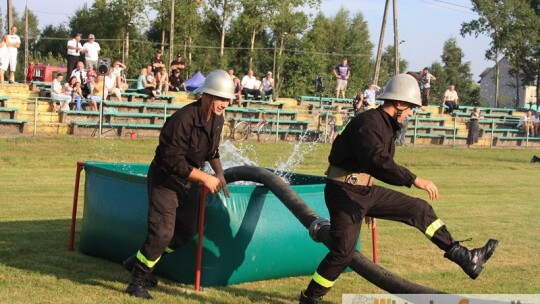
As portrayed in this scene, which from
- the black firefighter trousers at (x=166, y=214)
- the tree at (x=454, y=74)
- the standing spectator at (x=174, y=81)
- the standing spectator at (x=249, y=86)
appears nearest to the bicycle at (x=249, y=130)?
the standing spectator at (x=249, y=86)

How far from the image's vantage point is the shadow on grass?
790 cm

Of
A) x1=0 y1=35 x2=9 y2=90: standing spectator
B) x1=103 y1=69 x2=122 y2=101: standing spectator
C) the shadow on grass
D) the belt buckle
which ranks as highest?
x1=0 y1=35 x2=9 y2=90: standing spectator

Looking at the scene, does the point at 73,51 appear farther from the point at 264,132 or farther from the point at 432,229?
the point at 432,229

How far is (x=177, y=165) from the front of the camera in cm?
737

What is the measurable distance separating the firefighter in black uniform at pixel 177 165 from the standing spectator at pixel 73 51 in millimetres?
21731

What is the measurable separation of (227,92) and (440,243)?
7.41 ft

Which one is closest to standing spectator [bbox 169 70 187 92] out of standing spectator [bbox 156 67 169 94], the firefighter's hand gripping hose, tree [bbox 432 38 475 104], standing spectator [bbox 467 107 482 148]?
standing spectator [bbox 156 67 169 94]

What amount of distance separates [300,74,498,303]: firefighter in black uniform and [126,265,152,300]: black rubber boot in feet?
4.61

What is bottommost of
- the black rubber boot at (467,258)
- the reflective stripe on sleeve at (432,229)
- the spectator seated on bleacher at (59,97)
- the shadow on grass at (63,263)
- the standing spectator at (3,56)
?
the shadow on grass at (63,263)

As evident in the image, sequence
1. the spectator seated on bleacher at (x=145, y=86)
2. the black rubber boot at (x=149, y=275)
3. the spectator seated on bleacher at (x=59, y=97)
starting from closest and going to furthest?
the black rubber boot at (x=149, y=275) → the spectator seated on bleacher at (x=59, y=97) → the spectator seated on bleacher at (x=145, y=86)

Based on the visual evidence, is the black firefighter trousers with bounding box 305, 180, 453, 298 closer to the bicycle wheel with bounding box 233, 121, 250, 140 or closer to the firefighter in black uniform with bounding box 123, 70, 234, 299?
the firefighter in black uniform with bounding box 123, 70, 234, 299

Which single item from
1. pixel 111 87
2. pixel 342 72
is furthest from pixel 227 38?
pixel 111 87

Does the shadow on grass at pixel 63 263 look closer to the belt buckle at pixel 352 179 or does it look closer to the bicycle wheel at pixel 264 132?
the belt buckle at pixel 352 179

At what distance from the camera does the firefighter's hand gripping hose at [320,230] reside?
7270 millimetres
